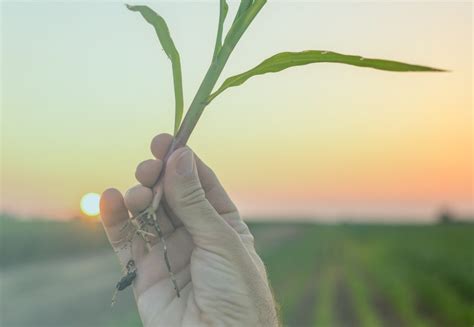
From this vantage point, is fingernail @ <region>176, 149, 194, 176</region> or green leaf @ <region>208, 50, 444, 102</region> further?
fingernail @ <region>176, 149, 194, 176</region>

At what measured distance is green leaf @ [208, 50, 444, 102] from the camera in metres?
1.50

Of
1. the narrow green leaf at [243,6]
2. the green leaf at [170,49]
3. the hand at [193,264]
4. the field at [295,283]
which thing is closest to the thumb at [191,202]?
the hand at [193,264]

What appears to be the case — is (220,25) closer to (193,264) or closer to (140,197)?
(140,197)

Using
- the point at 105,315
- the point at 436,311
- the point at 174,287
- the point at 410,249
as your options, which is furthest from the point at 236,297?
the point at 410,249

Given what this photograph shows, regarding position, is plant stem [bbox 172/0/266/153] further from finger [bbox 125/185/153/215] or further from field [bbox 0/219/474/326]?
field [bbox 0/219/474/326]

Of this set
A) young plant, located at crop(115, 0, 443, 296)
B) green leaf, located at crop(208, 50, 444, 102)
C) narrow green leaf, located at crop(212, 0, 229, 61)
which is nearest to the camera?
green leaf, located at crop(208, 50, 444, 102)

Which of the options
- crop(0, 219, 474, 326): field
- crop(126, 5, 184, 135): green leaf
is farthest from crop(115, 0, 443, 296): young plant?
crop(0, 219, 474, 326): field

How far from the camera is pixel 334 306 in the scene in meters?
10.3

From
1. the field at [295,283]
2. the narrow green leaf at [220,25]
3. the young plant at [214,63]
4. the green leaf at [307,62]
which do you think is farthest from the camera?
the field at [295,283]

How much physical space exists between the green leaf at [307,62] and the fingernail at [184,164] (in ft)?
0.51

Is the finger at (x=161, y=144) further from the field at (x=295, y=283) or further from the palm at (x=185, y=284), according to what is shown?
the field at (x=295, y=283)

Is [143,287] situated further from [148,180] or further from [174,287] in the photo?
[148,180]

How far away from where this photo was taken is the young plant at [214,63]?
1.64 meters

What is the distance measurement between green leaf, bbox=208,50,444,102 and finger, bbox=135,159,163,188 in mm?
196
